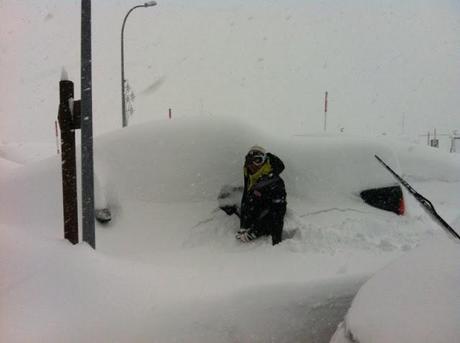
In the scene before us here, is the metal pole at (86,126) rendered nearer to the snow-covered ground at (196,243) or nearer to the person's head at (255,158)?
the snow-covered ground at (196,243)

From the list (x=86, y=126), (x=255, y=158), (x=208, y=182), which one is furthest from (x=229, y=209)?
(x=86, y=126)

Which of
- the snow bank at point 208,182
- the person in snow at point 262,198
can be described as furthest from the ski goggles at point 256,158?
the snow bank at point 208,182

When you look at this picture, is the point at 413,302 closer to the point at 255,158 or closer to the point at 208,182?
the point at 255,158

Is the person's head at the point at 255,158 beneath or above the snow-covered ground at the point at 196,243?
above

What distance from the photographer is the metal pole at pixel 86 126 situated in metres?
3.69

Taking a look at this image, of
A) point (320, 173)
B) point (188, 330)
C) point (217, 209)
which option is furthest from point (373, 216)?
point (188, 330)

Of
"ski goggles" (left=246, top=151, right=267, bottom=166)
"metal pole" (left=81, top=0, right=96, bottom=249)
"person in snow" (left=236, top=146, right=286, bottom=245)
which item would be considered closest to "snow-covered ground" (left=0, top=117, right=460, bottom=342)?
"person in snow" (left=236, top=146, right=286, bottom=245)

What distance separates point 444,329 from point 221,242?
332 centimetres

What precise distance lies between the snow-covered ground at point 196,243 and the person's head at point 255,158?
1.54 ft

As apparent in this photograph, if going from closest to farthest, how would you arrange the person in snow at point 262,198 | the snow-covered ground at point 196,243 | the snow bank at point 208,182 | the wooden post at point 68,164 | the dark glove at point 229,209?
the snow-covered ground at point 196,243 → the wooden post at point 68,164 → the snow bank at point 208,182 → the person in snow at point 262,198 → the dark glove at point 229,209

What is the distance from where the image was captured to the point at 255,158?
16.1 feet

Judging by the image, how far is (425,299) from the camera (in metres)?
1.89

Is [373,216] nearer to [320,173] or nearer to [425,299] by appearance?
[320,173]

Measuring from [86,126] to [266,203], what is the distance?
6.93 feet
